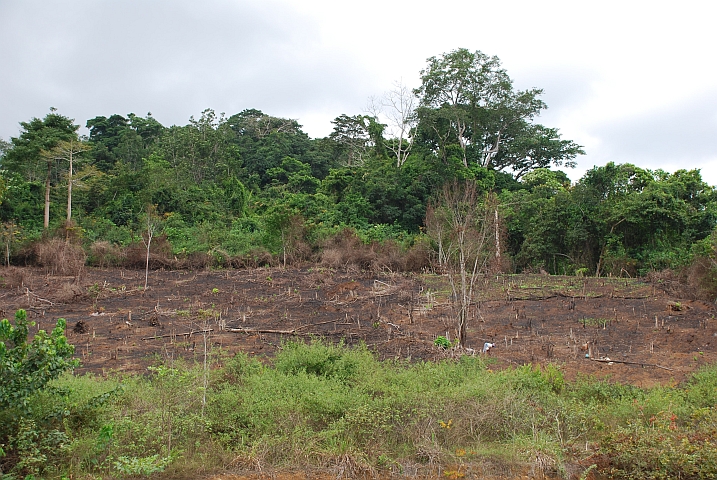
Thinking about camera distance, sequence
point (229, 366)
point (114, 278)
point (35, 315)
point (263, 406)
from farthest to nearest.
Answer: point (114, 278), point (35, 315), point (229, 366), point (263, 406)

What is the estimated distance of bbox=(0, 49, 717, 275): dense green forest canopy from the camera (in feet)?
72.3

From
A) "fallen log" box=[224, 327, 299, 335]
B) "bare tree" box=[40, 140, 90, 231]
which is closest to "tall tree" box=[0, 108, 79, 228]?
"bare tree" box=[40, 140, 90, 231]

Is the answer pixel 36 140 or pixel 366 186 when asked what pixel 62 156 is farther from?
pixel 366 186

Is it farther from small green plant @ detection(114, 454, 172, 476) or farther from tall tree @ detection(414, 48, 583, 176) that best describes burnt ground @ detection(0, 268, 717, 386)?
tall tree @ detection(414, 48, 583, 176)

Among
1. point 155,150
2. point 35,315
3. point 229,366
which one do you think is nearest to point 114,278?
point 35,315

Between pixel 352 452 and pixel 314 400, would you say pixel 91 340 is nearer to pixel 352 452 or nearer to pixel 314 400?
pixel 314 400

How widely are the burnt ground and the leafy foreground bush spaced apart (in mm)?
1963

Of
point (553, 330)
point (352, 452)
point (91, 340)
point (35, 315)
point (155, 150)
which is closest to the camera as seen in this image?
Result: point (352, 452)

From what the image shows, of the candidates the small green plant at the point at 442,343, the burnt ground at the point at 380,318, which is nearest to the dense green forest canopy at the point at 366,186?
the burnt ground at the point at 380,318

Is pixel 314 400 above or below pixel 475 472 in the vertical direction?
above

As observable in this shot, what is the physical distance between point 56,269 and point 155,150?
18890 millimetres

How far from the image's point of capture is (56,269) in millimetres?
20516

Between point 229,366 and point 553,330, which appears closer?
point 229,366

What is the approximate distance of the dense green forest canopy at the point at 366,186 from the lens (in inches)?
867
